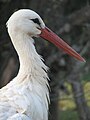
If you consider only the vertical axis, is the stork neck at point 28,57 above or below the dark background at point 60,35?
below

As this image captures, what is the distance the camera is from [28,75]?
23.6 ft

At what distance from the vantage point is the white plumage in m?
6.89

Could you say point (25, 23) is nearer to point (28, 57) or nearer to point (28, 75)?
point (28, 57)

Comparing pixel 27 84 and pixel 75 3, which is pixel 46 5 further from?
pixel 27 84

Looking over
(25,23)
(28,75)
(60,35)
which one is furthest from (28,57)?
(60,35)

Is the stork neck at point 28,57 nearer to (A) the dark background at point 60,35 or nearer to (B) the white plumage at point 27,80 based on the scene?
(B) the white plumage at point 27,80

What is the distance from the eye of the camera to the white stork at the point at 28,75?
693 centimetres

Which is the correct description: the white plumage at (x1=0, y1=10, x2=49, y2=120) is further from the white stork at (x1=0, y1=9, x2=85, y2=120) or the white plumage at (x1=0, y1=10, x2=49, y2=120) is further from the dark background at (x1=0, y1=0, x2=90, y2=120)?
the dark background at (x1=0, y1=0, x2=90, y2=120)

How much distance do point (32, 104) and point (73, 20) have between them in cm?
375

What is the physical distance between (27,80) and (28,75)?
6 cm

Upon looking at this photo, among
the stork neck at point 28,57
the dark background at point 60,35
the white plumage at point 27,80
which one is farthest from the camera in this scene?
the dark background at point 60,35

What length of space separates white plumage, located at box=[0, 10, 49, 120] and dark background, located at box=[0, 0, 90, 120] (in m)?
3.02

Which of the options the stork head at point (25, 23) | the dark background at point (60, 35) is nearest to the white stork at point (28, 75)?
the stork head at point (25, 23)

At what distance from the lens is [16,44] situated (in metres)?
7.20
